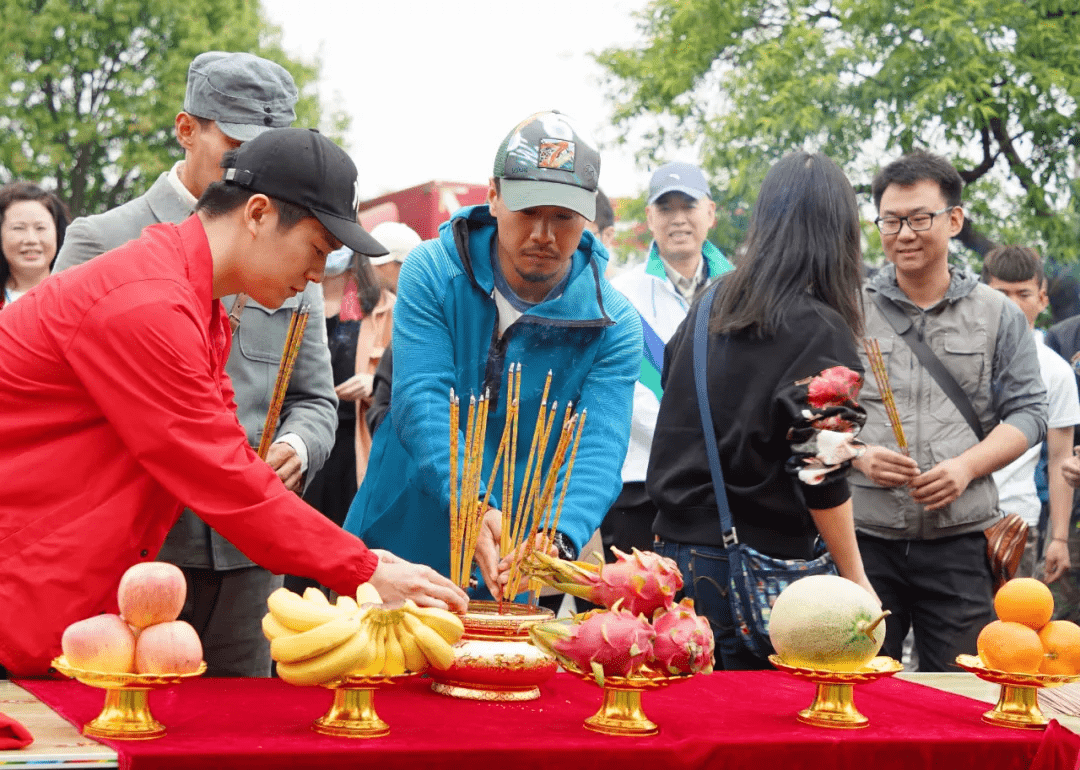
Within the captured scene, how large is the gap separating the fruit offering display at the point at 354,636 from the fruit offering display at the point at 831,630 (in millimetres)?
531

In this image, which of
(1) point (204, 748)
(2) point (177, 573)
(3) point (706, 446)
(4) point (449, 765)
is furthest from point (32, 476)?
(3) point (706, 446)

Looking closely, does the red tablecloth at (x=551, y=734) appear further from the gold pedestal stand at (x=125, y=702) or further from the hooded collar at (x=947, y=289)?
the hooded collar at (x=947, y=289)

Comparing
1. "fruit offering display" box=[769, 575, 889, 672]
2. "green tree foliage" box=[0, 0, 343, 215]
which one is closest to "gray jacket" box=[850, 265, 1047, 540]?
"fruit offering display" box=[769, 575, 889, 672]

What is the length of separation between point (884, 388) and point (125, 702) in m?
2.07

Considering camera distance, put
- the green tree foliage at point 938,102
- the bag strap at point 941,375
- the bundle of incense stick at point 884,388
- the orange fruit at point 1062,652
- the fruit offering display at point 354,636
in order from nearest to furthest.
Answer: the fruit offering display at point 354,636 < the orange fruit at point 1062,652 < the bundle of incense stick at point 884,388 < the bag strap at point 941,375 < the green tree foliage at point 938,102

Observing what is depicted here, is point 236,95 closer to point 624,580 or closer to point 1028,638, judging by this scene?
point 624,580

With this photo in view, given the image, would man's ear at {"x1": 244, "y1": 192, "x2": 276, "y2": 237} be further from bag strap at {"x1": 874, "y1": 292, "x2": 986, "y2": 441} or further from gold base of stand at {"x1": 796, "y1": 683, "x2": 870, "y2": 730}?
bag strap at {"x1": 874, "y1": 292, "x2": 986, "y2": 441}

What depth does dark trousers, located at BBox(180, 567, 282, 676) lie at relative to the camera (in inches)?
104

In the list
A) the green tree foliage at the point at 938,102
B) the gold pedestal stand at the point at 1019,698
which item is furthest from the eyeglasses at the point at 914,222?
the green tree foliage at the point at 938,102

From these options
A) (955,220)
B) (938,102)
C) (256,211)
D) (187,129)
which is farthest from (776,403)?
(938,102)

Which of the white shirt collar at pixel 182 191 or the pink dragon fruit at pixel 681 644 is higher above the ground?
the white shirt collar at pixel 182 191

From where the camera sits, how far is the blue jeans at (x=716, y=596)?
8.27 ft

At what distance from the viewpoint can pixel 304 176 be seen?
1.97 meters

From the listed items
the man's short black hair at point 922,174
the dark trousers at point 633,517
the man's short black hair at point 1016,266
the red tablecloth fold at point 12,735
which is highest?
the man's short black hair at point 1016,266
